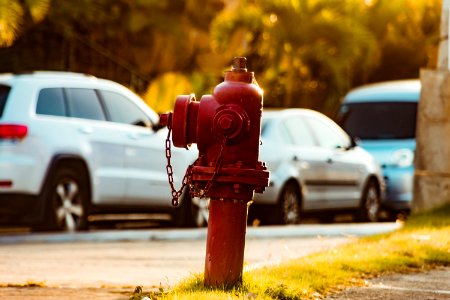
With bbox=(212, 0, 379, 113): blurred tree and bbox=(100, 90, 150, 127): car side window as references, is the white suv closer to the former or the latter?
bbox=(100, 90, 150, 127): car side window

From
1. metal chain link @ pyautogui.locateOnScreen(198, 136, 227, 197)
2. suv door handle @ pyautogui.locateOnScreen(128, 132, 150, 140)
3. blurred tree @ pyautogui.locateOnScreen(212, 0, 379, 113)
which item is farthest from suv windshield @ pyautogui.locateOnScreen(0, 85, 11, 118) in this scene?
blurred tree @ pyautogui.locateOnScreen(212, 0, 379, 113)

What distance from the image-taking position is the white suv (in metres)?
13.5

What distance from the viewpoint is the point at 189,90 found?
26734 millimetres

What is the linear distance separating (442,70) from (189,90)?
523 inches

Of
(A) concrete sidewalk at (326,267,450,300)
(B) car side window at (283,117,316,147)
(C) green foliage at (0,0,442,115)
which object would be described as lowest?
(A) concrete sidewalk at (326,267,450,300)

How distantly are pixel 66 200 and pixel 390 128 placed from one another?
28.0 feet

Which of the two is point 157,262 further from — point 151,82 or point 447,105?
point 151,82

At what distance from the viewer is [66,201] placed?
46.2ft

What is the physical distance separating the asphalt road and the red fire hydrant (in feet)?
2.70

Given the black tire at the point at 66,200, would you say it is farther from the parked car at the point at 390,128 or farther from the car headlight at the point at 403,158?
the car headlight at the point at 403,158

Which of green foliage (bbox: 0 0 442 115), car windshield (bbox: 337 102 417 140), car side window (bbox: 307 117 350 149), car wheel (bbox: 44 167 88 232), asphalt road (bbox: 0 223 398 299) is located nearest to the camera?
asphalt road (bbox: 0 223 398 299)

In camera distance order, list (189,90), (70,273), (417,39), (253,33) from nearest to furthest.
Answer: (70,273) → (189,90) → (253,33) → (417,39)

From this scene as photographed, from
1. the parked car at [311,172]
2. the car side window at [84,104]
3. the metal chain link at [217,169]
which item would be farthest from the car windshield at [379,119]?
the metal chain link at [217,169]

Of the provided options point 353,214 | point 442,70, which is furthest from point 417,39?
point 442,70
